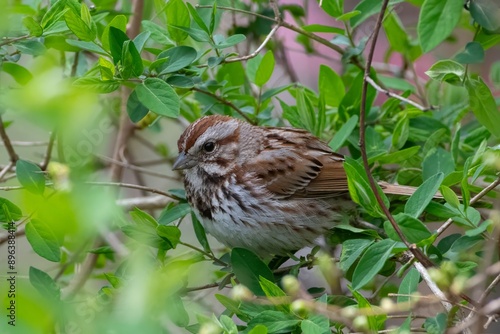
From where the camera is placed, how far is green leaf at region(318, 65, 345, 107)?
10.3 feet


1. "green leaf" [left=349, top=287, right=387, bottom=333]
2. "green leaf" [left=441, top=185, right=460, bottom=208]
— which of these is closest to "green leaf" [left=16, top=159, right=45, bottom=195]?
"green leaf" [left=349, top=287, right=387, bottom=333]

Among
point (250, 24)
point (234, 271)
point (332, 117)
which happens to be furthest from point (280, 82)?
point (234, 271)

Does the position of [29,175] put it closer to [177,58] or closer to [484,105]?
[177,58]

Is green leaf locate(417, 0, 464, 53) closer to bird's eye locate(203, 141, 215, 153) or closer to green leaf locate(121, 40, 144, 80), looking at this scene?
green leaf locate(121, 40, 144, 80)

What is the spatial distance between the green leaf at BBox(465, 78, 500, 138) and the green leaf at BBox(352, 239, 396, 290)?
0.64 metres

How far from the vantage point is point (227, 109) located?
3.10 metres

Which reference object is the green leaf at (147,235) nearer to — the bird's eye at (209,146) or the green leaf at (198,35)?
the green leaf at (198,35)

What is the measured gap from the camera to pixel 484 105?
2.47 meters

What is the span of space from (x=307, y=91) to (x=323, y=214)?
0.50 meters

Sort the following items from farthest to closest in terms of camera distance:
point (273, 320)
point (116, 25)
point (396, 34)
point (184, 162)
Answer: point (396, 34), point (184, 162), point (116, 25), point (273, 320)

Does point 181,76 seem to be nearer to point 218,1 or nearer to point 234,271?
point 218,1

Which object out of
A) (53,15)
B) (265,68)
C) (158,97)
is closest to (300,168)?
(265,68)

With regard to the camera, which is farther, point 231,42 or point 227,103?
point 227,103

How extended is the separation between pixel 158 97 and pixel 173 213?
20.7 inches
